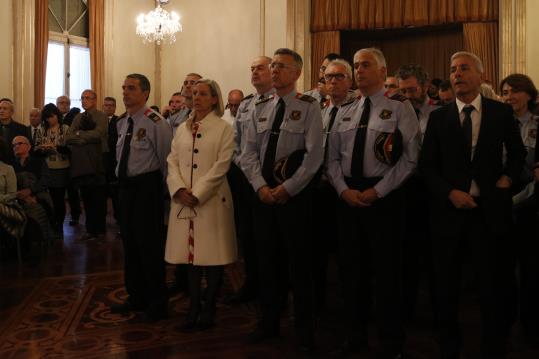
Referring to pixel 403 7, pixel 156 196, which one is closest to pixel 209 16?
pixel 403 7

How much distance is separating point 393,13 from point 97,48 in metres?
5.17

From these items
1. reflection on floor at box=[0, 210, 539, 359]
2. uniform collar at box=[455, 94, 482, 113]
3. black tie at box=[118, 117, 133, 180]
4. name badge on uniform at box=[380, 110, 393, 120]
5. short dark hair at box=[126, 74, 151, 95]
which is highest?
short dark hair at box=[126, 74, 151, 95]

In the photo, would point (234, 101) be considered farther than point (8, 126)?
No

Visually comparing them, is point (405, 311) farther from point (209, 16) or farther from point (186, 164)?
point (209, 16)

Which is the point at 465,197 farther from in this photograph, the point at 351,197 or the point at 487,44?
the point at 487,44

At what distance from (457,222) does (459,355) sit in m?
0.68

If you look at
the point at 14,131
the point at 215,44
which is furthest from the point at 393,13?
the point at 14,131

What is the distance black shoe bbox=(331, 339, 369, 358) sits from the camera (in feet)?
9.11

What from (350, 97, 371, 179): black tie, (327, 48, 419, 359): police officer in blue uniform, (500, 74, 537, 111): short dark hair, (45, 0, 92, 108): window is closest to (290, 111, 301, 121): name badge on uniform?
(327, 48, 419, 359): police officer in blue uniform

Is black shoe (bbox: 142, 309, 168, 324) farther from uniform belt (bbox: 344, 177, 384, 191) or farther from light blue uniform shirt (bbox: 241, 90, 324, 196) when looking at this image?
uniform belt (bbox: 344, 177, 384, 191)

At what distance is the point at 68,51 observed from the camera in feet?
32.5

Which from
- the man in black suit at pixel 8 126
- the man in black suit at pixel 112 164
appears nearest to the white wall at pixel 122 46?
the man in black suit at pixel 112 164

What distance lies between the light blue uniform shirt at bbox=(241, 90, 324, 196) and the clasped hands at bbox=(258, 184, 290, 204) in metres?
0.02

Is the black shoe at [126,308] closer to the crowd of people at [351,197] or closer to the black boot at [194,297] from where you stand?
the crowd of people at [351,197]
